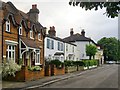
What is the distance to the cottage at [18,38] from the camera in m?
29.2

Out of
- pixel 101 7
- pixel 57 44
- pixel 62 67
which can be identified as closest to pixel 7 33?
pixel 62 67

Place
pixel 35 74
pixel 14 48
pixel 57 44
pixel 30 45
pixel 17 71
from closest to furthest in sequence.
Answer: pixel 17 71
pixel 35 74
pixel 14 48
pixel 30 45
pixel 57 44

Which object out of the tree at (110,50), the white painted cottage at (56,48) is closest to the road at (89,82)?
the white painted cottage at (56,48)

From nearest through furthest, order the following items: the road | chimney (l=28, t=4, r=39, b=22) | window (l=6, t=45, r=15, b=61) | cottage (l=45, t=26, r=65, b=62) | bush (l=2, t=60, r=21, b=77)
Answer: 1. the road
2. bush (l=2, t=60, r=21, b=77)
3. window (l=6, t=45, r=15, b=61)
4. chimney (l=28, t=4, r=39, b=22)
5. cottage (l=45, t=26, r=65, b=62)

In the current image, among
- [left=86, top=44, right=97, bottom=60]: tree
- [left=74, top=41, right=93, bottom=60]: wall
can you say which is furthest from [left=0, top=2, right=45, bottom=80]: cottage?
[left=74, top=41, right=93, bottom=60]: wall

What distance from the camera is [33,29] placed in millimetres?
37875

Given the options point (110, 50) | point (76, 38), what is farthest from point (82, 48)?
point (110, 50)

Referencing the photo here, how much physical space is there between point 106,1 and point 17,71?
16833 millimetres

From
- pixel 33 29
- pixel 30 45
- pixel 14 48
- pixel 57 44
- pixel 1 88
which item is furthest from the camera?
pixel 57 44

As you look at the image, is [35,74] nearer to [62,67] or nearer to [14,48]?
[14,48]

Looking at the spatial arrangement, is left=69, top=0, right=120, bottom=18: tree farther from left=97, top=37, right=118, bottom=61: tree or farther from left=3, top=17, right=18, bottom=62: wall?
left=97, top=37, right=118, bottom=61: tree

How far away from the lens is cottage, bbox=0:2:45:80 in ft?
95.7

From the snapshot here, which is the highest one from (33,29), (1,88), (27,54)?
(33,29)

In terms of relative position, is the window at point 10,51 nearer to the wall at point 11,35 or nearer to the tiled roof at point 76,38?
the wall at point 11,35
